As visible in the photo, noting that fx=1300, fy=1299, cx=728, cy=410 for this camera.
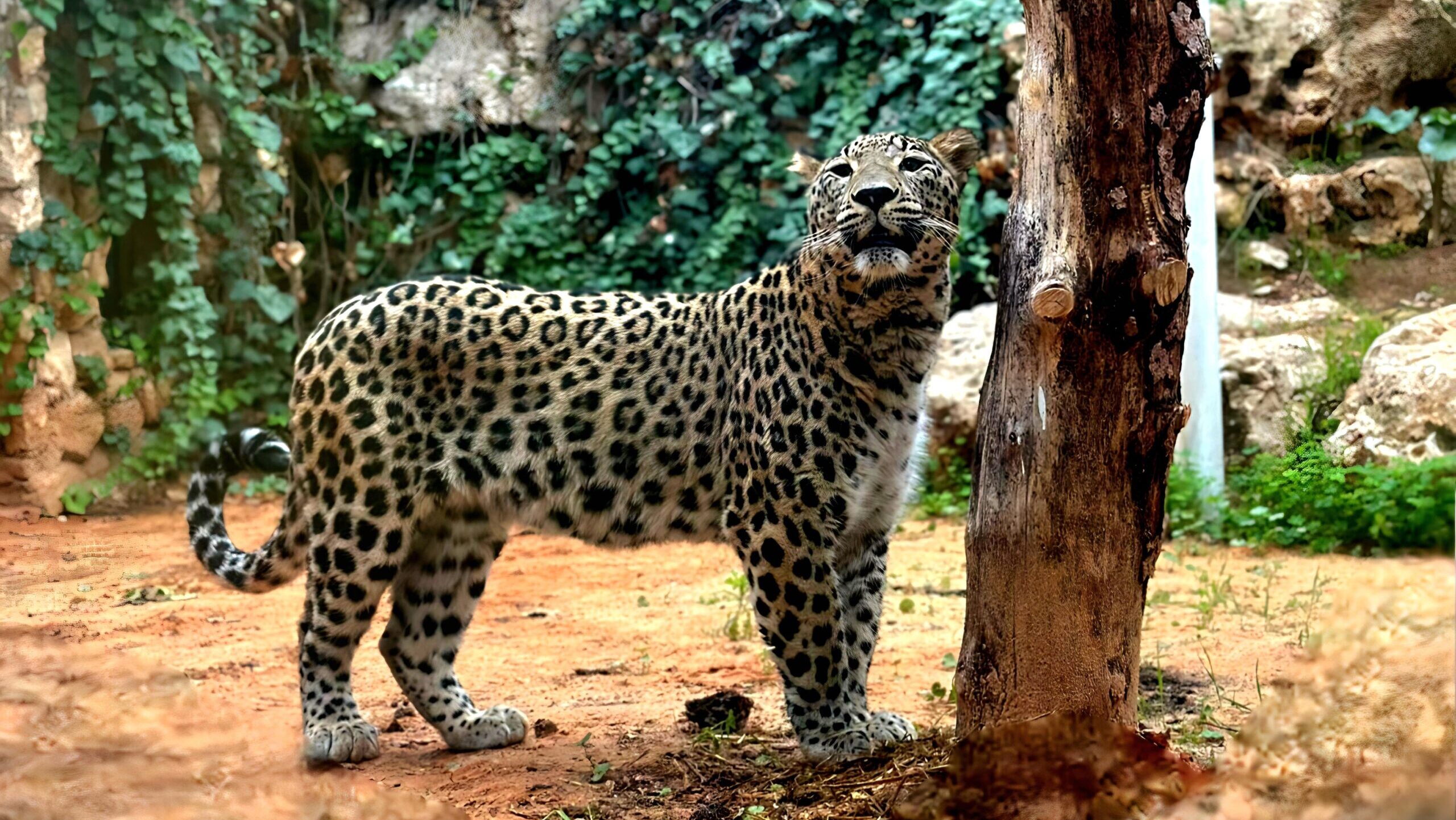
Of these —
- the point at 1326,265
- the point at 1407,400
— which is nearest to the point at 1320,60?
the point at 1326,265

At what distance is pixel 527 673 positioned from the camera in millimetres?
6430

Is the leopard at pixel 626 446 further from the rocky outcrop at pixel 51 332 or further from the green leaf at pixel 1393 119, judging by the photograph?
the green leaf at pixel 1393 119

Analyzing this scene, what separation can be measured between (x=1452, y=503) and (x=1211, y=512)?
14.7 feet

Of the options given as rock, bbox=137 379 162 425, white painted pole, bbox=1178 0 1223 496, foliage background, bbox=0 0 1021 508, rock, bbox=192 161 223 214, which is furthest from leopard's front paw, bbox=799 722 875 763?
rock, bbox=192 161 223 214

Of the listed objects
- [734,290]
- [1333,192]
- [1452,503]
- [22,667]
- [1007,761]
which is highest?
[1333,192]

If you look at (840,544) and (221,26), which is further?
(221,26)

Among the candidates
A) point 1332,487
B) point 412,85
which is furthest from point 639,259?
point 1332,487

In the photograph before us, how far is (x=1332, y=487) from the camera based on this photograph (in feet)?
13.8

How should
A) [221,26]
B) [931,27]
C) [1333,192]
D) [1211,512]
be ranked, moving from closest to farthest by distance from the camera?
[1333,192], [1211,512], [221,26], [931,27]

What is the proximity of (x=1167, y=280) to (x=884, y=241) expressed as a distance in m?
1.36

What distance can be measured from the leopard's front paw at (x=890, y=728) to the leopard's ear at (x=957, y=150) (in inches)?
82.1

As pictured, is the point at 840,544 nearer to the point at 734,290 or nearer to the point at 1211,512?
the point at 734,290

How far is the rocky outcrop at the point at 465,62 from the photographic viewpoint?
1144 centimetres

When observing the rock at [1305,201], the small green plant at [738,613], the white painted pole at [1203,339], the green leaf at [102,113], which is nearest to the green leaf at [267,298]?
the green leaf at [102,113]
